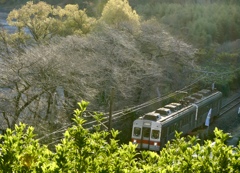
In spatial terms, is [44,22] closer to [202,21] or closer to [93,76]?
[93,76]

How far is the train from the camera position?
20656 millimetres

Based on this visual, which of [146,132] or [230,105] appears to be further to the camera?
[230,105]

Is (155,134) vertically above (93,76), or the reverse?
(93,76)

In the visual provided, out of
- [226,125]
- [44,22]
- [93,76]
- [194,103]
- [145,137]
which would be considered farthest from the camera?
[44,22]

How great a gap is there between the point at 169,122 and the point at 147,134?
3.64ft

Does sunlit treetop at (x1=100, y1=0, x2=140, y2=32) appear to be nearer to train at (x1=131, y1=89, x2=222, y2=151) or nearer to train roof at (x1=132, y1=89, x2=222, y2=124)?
train roof at (x1=132, y1=89, x2=222, y2=124)

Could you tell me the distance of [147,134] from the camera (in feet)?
68.5

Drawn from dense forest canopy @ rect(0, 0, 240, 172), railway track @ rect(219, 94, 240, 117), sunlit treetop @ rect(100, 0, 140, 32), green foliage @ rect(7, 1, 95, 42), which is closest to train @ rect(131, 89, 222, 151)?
dense forest canopy @ rect(0, 0, 240, 172)

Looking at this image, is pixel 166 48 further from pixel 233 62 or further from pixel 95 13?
pixel 95 13

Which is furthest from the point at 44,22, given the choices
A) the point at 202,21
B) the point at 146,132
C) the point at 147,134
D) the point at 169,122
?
the point at 202,21

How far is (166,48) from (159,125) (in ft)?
38.5

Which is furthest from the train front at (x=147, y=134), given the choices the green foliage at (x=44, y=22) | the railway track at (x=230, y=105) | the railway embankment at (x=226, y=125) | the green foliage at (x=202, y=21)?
the green foliage at (x=202, y=21)

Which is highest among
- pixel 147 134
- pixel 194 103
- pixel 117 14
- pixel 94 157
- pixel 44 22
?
pixel 94 157

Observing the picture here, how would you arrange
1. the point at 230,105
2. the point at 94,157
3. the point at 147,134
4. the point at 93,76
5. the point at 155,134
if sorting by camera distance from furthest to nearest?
the point at 230,105
the point at 93,76
the point at 147,134
the point at 155,134
the point at 94,157
